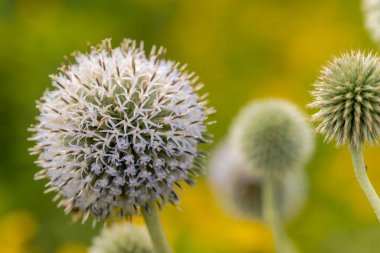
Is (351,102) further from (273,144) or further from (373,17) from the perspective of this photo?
(373,17)

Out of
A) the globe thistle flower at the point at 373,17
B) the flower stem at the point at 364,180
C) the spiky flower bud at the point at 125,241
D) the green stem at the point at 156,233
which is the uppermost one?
the globe thistle flower at the point at 373,17

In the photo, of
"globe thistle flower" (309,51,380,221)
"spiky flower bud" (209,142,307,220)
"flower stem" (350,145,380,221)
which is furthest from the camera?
"spiky flower bud" (209,142,307,220)

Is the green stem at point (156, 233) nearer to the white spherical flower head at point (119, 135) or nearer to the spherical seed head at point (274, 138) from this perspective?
the white spherical flower head at point (119, 135)

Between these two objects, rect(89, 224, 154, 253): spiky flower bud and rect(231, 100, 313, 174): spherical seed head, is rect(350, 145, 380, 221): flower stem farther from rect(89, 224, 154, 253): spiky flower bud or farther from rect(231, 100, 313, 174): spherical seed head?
rect(231, 100, 313, 174): spherical seed head

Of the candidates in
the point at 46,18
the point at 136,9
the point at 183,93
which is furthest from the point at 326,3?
the point at 183,93

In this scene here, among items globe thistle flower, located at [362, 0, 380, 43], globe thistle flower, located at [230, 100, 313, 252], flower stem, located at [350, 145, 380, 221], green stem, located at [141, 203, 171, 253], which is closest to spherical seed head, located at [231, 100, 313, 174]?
globe thistle flower, located at [230, 100, 313, 252]

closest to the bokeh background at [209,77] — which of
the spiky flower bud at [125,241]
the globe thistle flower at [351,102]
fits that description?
the spiky flower bud at [125,241]

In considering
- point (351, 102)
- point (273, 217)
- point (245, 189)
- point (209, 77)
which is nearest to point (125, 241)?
point (273, 217)
